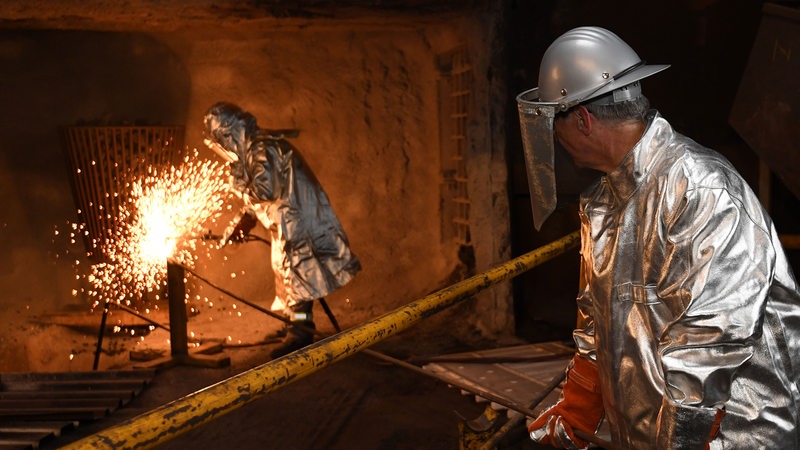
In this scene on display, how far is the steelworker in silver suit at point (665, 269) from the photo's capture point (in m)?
1.52

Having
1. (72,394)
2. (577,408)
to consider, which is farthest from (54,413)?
(577,408)

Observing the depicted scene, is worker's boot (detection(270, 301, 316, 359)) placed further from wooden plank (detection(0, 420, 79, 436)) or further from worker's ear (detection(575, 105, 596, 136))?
worker's ear (detection(575, 105, 596, 136))

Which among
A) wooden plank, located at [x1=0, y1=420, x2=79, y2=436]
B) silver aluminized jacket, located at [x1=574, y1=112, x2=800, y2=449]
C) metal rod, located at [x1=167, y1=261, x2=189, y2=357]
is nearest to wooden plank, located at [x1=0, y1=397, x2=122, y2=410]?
wooden plank, located at [x1=0, y1=420, x2=79, y2=436]

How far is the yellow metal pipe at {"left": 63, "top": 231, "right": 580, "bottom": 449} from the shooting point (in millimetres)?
1317

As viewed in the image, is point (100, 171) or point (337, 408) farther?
point (100, 171)

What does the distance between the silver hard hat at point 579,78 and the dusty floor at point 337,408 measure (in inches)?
61.0

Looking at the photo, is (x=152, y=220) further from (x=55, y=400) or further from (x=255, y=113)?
(x=55, y=400)

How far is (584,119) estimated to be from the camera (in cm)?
182

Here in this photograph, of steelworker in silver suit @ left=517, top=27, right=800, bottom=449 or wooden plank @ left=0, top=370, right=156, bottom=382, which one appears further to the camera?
wooden plank @ left=0, top=370, right=156, bottom=382

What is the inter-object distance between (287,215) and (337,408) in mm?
1675

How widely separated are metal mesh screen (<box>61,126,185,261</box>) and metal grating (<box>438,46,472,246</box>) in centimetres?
248

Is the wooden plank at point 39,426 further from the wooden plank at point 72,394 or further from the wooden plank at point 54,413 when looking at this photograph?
the wooden plank at point 72,394

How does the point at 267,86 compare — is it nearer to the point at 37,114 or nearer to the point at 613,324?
the point at 37,114

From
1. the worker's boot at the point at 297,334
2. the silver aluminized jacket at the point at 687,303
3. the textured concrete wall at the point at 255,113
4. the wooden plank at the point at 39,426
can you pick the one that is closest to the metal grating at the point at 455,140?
the textured concrete wall at the point at 255,113
